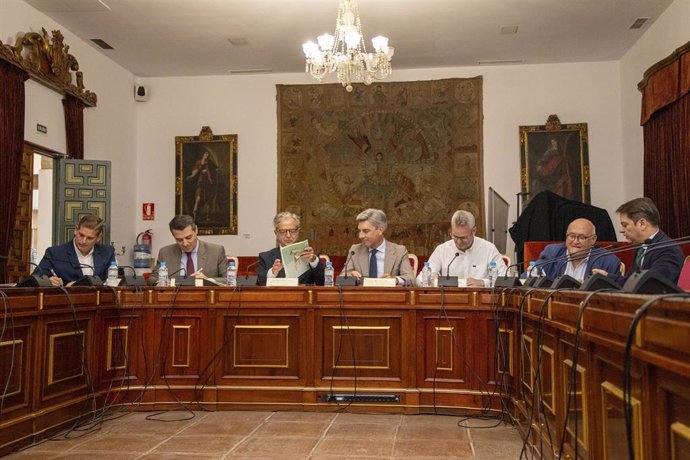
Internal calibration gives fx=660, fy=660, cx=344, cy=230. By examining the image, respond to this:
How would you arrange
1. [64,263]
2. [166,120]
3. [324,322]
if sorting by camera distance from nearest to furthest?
[324,322], [64,263], [166,120]

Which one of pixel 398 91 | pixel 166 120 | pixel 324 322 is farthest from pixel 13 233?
pixel 398 91

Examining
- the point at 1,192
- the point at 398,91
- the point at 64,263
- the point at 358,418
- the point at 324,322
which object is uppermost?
the point at 398,91

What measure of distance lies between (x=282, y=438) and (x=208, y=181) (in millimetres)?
6170

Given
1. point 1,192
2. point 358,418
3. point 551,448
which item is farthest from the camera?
point 1,192

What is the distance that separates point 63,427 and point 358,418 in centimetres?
169

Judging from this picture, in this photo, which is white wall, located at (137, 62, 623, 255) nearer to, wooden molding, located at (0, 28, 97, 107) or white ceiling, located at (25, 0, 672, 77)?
white ceiling, located at (25, 0, 672, 77)

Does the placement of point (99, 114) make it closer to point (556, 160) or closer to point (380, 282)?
point (380, 282)

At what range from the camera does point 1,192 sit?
632 cm

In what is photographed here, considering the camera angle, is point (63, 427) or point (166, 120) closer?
point (63, 427)

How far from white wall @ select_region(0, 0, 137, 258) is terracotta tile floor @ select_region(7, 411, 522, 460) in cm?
432

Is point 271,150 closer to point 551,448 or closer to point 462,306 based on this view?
point 462,306

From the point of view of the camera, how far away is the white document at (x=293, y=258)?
454 centimetres

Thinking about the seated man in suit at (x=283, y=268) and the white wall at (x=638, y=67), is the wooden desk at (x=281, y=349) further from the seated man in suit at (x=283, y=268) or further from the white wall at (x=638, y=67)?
the white wall at (x=638, y=67)

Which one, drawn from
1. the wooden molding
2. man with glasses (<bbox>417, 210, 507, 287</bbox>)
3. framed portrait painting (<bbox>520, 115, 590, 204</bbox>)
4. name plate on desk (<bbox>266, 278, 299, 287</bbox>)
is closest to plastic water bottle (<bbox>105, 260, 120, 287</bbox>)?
name plate on desk (<bbox>266, 278, 299, 287</bbox>)
